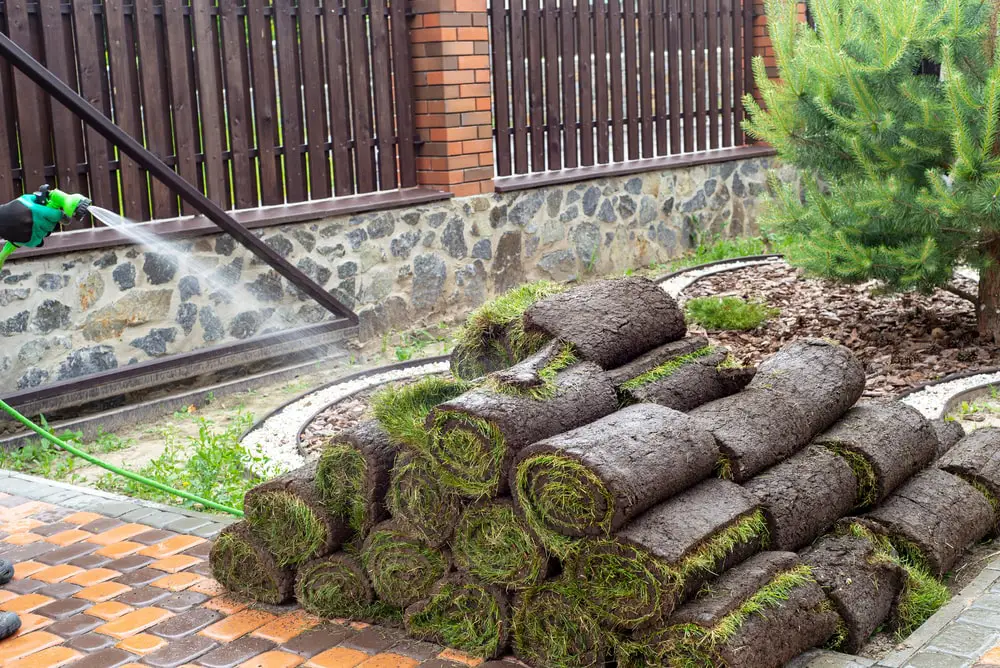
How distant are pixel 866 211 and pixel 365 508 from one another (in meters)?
3.86

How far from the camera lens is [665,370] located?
3.95 m

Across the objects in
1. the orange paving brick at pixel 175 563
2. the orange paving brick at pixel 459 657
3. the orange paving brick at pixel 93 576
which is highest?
the orange paving brick at pixel 175 563

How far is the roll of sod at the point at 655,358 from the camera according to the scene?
384cm

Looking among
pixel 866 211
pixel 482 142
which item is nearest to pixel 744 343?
pixel 866 211

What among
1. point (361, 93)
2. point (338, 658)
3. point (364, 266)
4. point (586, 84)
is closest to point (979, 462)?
point (338, 658)

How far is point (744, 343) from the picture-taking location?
7039 millimetres

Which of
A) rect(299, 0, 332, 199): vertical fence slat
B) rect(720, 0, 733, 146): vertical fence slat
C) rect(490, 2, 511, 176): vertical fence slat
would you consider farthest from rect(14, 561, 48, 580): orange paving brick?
rect(720, 0, 733, 146): vertical fence slat

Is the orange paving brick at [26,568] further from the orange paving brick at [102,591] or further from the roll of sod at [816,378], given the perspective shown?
the roll of sod at [816,378]

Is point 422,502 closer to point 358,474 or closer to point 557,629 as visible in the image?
point 358,474

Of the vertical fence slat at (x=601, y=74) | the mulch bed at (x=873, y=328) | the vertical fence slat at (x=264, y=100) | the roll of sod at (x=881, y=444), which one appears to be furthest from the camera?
the vertical fence slat at (x=601, y=74)

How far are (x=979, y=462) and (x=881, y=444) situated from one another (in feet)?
1.83

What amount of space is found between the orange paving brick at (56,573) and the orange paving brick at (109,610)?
13.9 inches

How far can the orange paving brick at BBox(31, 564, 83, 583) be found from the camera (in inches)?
163

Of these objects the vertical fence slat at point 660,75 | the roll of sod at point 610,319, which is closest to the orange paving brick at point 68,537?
the roll of sod at point 610,319
